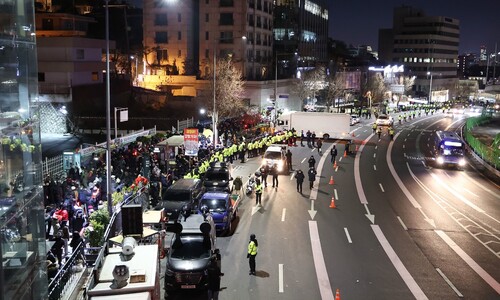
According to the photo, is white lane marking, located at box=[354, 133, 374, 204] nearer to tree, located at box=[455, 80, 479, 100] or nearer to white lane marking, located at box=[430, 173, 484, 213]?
white lane marking, located at box=[430, 173, 484, 213]

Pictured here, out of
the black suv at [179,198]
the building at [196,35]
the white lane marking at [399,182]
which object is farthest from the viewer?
the building at [196,35]

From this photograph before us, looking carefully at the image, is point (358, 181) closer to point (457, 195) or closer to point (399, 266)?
point (457, 195)

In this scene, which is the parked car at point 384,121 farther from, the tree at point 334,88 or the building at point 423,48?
the building at point 423,48

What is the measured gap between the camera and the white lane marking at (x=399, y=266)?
1603 centimetres

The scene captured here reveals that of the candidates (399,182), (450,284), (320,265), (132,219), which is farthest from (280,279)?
(399,182)

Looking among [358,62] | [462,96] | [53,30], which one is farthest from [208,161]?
[462,96]

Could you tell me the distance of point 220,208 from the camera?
853 inches

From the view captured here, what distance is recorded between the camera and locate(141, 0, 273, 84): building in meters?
75.1

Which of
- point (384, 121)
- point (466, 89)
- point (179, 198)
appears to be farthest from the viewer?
point (466, 89)

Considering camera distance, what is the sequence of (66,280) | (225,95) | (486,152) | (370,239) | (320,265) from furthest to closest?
1. (225,95)
2. (486,152)
3. (370,239)
4. (320,265)
5. (66,280)

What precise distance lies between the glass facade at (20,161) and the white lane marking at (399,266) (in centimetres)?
1096

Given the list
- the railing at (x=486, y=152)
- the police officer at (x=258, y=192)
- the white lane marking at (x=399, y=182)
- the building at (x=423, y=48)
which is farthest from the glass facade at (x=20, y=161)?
the building at (x=423, y=48)

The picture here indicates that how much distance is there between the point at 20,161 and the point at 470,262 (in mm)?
16135

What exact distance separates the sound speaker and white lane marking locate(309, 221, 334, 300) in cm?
617
